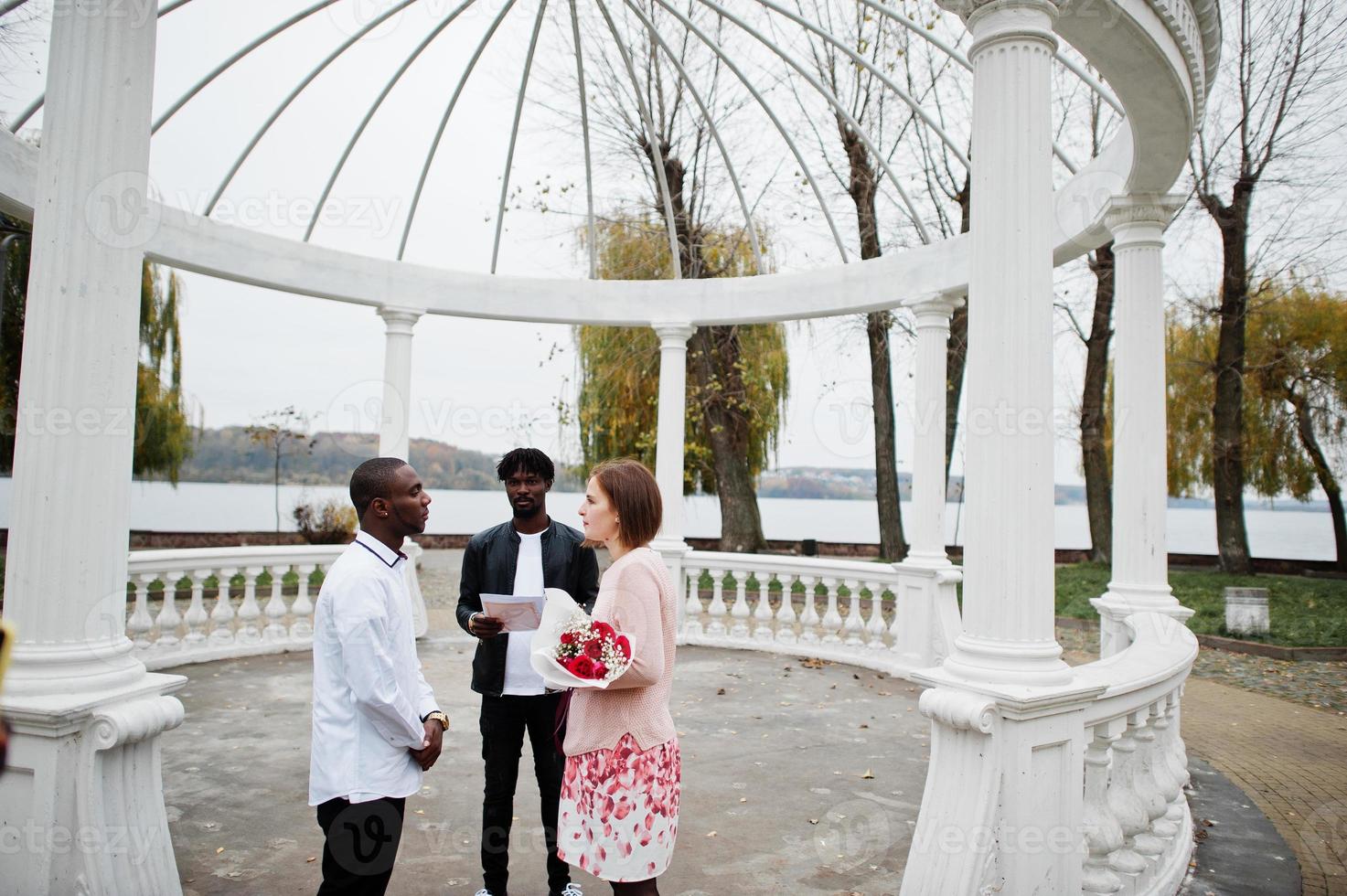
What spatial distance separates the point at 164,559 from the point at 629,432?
43.0 feet

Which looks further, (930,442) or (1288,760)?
(930,442)

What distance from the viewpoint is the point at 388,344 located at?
37.6 feet

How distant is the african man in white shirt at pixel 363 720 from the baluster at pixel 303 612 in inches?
340

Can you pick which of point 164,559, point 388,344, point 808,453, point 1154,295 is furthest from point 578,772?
point 808,453

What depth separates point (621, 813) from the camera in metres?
3.22

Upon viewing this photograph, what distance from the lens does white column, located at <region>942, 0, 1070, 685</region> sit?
421 centimetres

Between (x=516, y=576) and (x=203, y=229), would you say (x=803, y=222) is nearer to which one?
(x=203, y=229)

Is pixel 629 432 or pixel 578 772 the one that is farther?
pixel 629 432

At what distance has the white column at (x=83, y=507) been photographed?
356 centimetres

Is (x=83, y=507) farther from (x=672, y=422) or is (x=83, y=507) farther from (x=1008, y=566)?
(x=672, y=422)

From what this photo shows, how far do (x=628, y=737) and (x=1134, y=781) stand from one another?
310cm

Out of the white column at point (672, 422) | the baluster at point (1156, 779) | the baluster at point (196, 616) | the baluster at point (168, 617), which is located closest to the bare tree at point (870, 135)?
the white column at point (672, 422)

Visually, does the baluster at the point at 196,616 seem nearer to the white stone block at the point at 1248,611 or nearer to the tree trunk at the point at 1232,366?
the white stone block at the point at 1248,611

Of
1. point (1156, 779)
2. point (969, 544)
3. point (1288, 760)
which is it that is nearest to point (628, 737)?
point (969, 544)
